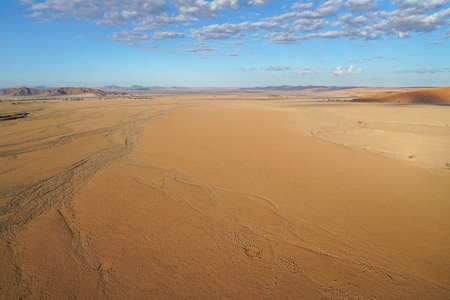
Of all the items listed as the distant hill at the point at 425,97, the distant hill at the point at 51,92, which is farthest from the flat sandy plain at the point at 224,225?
the distant hill at the point at 51,92

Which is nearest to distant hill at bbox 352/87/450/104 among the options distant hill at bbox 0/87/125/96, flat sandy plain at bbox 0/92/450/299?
flat sandy plain at bbox 0/92/450/299

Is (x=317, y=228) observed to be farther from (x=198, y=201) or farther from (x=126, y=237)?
(x=126, y=237)

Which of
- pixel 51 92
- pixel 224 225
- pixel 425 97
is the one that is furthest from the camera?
pixel 51 92

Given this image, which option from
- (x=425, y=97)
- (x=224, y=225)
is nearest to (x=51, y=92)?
(x=224, y=225)

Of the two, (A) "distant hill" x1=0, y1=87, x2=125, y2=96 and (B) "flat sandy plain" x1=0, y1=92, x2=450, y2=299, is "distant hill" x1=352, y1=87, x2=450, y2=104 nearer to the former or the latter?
(B) "flat sandy plain" x1=0, y1=92, x2=450, y2=299

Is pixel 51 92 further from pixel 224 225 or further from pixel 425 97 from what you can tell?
pixel 425 97

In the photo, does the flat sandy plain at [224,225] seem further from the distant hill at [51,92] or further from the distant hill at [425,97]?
the distant hill at [51,92]

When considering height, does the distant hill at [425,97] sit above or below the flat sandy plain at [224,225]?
above

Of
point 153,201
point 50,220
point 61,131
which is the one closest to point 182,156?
point 153,201

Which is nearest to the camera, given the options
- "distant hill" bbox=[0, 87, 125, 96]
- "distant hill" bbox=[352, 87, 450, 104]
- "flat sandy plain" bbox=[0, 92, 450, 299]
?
"flat sandy plain" bbox=[0, 92, 450, 299]
